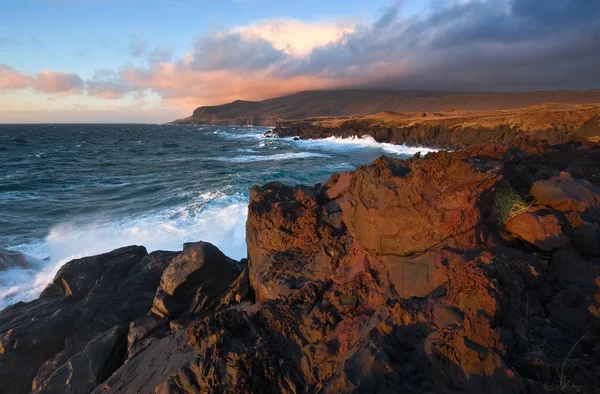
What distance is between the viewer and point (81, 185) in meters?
19.8

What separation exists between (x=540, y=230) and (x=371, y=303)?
2.18 m

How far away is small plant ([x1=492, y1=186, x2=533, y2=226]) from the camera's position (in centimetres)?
413

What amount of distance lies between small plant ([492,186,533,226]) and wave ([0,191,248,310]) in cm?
662

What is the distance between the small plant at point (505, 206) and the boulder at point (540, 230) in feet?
0.45

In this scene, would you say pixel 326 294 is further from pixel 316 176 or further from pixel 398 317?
pixel 316 176

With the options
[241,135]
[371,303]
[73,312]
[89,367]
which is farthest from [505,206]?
[241,135]

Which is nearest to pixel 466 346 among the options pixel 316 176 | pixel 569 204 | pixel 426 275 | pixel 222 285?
pixel 426 275

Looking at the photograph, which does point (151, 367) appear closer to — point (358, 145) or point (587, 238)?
point (587, 238)

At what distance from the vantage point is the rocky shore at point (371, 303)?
243cm

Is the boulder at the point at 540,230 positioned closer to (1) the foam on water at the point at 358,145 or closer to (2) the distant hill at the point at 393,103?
(1) the foam on water at the point at 358,145

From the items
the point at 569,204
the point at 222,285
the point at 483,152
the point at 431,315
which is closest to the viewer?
the point at 431,315

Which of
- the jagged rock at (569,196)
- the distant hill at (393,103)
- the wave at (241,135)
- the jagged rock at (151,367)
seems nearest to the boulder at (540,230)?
the jagged rock at (569,196)

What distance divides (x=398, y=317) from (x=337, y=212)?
7.44 feet

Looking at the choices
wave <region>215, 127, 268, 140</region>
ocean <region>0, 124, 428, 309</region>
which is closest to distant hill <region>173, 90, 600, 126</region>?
wave <region>215, 127, 268, 140</region>
